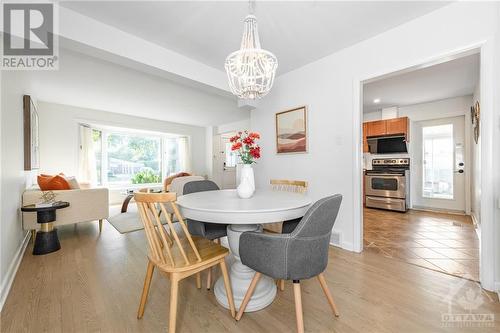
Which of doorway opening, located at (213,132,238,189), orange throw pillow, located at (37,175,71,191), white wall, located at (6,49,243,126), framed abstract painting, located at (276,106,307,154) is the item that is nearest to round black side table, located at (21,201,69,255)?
orange throw pillow, located at (37,175,71,191)

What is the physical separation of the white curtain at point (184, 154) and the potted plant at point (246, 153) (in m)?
5.44

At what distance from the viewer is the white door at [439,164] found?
425cm

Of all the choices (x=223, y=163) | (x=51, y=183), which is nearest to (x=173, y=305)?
(x=51, y=183)

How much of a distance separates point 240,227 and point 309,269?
64 centimetres

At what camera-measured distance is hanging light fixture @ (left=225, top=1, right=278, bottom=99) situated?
157cm

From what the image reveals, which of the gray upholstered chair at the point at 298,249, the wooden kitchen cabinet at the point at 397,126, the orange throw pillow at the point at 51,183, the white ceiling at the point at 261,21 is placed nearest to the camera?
the gray upholstered chair at the point at 298,249

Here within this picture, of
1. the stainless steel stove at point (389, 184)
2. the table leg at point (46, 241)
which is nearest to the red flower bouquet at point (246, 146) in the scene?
the table leg at point (46, 241)

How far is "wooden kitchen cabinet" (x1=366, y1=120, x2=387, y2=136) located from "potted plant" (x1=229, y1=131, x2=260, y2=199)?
4454 millimetres

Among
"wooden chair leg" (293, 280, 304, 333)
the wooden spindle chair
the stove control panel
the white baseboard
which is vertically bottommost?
the white baseboard

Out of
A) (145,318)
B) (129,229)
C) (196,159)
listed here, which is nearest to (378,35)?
(145,318)

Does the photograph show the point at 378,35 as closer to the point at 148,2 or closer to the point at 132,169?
the point at 148,2

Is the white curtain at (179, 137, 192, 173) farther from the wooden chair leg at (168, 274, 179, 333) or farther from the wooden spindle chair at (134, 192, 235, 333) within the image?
the wooden chair leg at (168, 274, 179, 333)

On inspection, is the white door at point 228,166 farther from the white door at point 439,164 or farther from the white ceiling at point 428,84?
the white door at point 439,164

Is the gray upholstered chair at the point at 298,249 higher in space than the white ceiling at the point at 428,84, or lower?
lower
